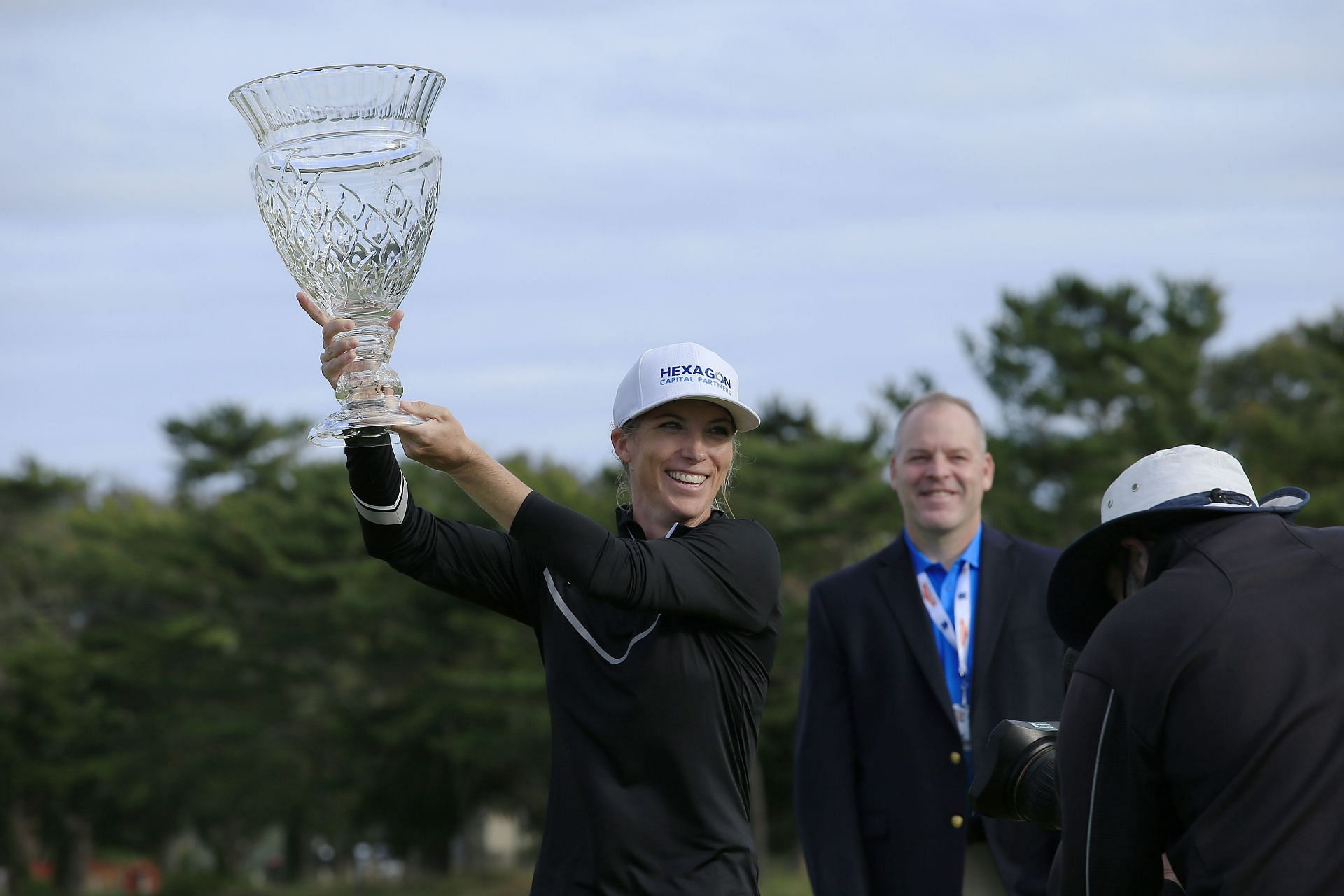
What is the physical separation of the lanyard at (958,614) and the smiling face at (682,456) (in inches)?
71.9

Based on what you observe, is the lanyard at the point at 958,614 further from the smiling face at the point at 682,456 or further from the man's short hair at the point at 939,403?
the smiling face at the point at 682,456

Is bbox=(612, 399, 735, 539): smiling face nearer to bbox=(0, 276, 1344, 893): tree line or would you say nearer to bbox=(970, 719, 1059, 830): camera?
bbox=(970, 719, 1059, 830): camera

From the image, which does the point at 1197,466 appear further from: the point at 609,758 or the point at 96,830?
the point at 96,830

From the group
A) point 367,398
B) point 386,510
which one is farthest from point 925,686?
point 367,398

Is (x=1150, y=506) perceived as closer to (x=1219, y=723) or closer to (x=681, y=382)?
(x=1219, y=723)

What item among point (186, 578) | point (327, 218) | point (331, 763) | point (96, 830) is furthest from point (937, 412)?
point (96, 830)

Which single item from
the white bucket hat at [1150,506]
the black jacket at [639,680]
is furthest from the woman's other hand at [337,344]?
the white bucket hat at [1150,506]

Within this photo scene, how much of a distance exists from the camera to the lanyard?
1.97 meters

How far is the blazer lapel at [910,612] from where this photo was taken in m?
5.00

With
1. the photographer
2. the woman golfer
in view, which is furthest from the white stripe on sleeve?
the photographer

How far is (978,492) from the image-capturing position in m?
5.32

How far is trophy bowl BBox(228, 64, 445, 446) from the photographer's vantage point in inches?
A: 111

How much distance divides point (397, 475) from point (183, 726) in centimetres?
3888

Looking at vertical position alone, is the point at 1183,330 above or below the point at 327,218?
above
